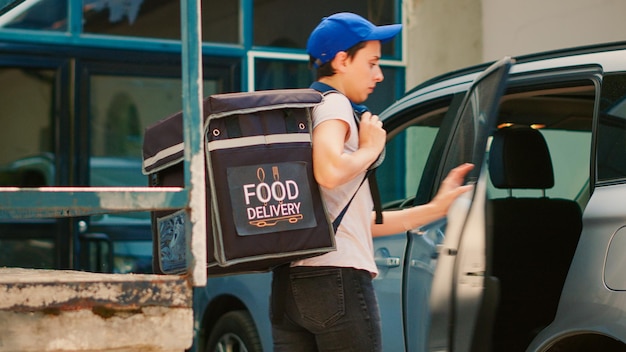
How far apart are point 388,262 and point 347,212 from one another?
1.40 metres

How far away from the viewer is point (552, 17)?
27.6 feet

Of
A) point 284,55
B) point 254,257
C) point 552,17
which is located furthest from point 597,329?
point 284,55

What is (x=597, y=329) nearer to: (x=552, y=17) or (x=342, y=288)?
(x=342, y=288)

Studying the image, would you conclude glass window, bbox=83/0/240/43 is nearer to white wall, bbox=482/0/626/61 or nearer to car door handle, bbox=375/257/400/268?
white wall, bbox=482/0/626/61

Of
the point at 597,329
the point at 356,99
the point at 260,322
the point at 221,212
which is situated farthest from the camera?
the point at 260,322

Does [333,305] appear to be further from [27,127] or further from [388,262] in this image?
[27,127]

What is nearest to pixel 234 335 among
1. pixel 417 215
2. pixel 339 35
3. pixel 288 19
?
pixel 417 215

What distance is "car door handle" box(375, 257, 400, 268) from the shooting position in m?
4.65

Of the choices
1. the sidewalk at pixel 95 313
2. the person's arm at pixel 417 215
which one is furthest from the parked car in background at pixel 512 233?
the sidewalk at pixel 95 313

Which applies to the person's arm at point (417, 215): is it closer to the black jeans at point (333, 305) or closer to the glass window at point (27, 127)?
the black jeans at point (333, 305)

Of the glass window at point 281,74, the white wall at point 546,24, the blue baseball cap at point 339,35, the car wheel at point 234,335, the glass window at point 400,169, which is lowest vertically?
the car wheel at point 234,335

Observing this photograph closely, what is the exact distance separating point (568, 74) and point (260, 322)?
213 centimetres

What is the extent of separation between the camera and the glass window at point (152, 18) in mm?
8469

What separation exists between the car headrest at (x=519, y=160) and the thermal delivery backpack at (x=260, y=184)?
167 cm
